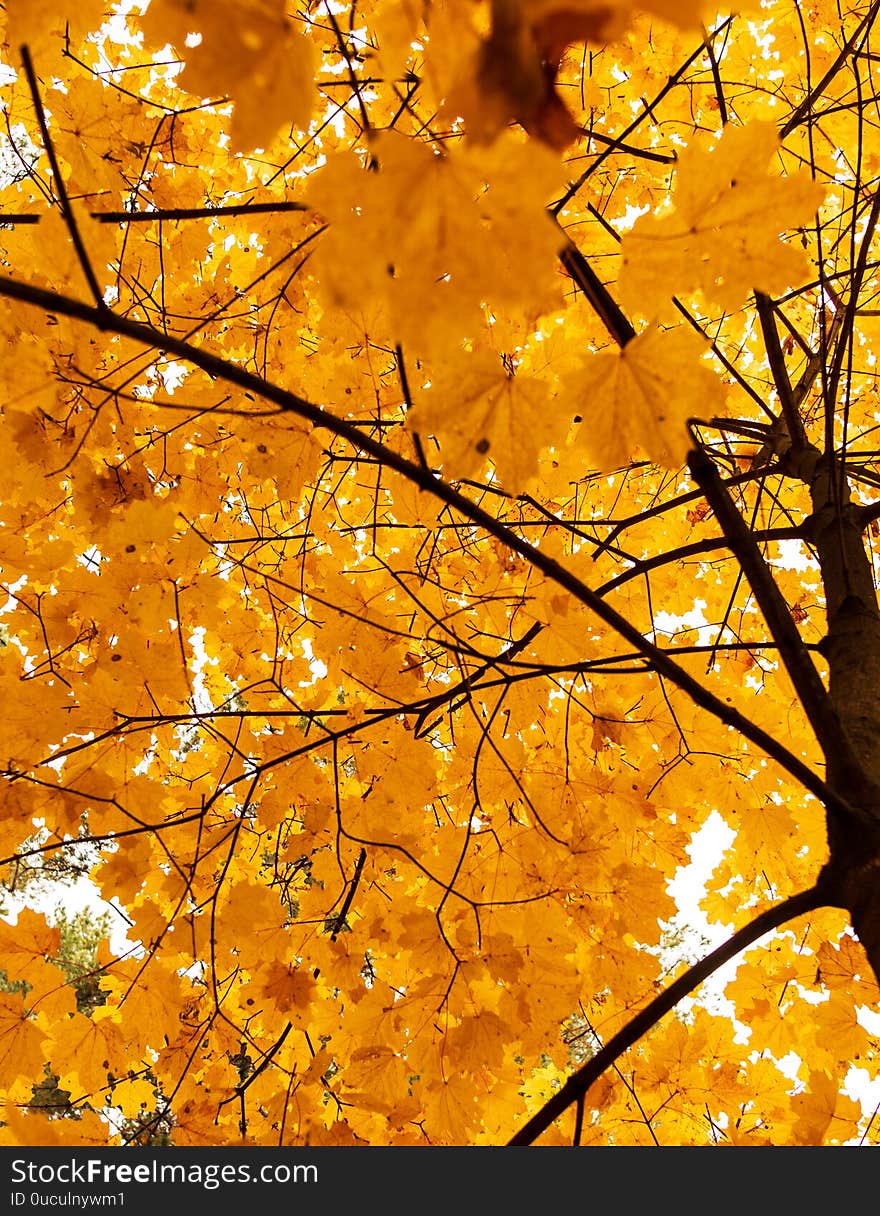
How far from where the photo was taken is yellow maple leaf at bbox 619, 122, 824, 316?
0.77 m

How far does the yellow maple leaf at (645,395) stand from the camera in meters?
0.75

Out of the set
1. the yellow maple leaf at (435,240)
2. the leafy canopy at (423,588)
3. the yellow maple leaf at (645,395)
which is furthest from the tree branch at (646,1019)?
the yellow maple leaf at (435,240)

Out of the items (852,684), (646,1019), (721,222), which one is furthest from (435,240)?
(852,684)

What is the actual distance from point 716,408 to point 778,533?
1.20 metres

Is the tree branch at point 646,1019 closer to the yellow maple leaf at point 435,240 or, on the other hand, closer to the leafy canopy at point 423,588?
the leafy canopy at point 423,588

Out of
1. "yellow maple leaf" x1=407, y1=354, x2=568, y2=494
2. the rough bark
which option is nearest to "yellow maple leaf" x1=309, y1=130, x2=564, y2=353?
"yellow maple leaf" x1=407, y1=354, x2=568, y2=494

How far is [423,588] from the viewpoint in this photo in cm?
186

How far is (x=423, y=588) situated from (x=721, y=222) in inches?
46.6

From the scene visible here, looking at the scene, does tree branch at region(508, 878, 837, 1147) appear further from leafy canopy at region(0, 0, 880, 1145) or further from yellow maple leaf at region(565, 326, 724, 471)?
yellow maple leaf at region(565, 326, 724, 471)

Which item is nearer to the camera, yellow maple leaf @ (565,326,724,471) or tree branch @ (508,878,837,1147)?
yellow maple leaf @ (565,326,724,471)

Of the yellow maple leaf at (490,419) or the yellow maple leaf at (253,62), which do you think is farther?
the yellow maple leaf at (490,419)
